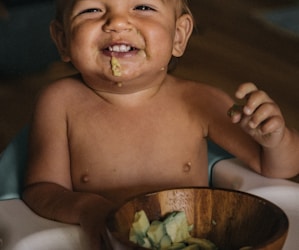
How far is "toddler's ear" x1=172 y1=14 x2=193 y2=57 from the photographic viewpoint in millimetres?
892

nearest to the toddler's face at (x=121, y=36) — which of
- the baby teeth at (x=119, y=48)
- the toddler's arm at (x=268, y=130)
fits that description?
the baby teeth at (x=119, y=48)

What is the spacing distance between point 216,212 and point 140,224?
77 mm

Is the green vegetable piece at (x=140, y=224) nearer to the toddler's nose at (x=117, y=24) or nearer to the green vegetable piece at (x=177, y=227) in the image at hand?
the green vegetable piece at (x=177, y=227)

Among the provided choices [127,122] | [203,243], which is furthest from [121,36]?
[203,243]

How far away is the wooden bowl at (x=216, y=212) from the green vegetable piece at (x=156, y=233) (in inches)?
0.6

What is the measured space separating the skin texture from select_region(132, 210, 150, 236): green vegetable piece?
0.30 feet

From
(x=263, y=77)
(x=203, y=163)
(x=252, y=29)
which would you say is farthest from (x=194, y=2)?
(x=203, y=163)

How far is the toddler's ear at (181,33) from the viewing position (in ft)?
2.93

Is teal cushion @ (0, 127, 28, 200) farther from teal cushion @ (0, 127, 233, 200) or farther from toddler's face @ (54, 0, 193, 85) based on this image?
toddler's face @ (54, 0, 193, 85)

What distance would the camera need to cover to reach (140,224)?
68 cm

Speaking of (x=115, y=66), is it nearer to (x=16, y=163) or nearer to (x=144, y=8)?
(x=144, y=8)

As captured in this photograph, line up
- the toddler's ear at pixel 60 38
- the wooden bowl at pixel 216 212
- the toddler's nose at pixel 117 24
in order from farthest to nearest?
the toddler's ear at pixel 60 38 → the toddler's nose at pixel 117 24 → the wooden bowl at pixel 216 212

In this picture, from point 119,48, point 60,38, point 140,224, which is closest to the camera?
point 140,224

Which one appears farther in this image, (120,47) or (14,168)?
(14,168)
